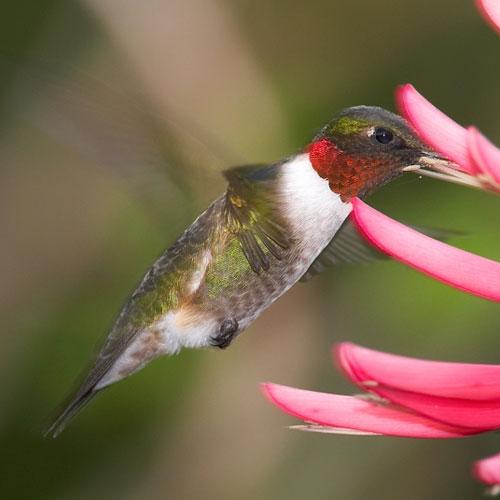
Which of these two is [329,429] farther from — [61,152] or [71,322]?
[61,152]

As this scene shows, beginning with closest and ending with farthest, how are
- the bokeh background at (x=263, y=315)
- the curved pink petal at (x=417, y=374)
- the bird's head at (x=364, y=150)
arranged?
the curved pink petal at (x=417, y=374) → the bird's head at (x=364, y=150) → the bokeh background at (x=263, y=315)

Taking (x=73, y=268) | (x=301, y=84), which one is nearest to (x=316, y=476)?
(x=73, y=268)

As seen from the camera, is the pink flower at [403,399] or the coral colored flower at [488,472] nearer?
the coral colored flower at [488,472]

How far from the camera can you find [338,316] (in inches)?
119

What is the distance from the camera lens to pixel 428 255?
49.8 inches

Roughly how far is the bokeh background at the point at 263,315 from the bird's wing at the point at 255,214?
2.58 ft

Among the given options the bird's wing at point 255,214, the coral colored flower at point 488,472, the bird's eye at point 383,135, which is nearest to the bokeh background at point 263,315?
the bird's wing at point 255,214

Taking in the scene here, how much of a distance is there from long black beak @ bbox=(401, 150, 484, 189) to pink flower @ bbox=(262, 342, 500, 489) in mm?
210

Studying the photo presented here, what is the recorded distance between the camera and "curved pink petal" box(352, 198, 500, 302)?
1247mm

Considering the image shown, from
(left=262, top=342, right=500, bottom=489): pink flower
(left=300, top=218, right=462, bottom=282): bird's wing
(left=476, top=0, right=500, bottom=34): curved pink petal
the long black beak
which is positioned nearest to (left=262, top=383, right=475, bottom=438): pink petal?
(left=262, top=342, right=500, bottom=489): pink flower

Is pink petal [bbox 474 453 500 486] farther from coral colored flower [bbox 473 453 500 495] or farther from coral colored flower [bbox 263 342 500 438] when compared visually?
coral colored flower [bbox 263 342 500 438]

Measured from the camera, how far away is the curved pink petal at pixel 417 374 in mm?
1145

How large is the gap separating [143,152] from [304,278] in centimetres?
35

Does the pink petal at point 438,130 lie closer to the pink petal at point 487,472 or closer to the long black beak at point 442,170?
the long black beak at point 442,170
